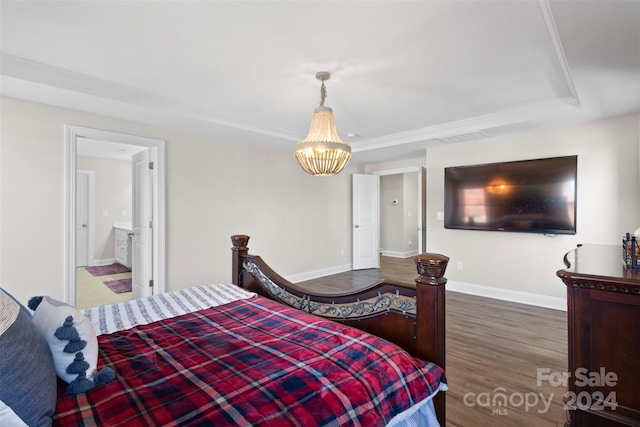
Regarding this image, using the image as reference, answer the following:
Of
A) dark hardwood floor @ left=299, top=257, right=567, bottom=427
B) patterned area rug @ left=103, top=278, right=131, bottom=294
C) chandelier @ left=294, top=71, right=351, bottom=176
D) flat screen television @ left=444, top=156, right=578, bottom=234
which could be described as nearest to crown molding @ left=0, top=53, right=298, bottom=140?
chandelier @ left=294, top=71, right=351, bottom=176

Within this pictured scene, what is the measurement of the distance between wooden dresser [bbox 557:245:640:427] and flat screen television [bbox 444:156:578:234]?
2545 millimetres

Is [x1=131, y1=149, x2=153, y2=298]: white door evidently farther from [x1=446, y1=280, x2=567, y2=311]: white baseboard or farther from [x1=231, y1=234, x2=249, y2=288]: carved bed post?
[x1=446, y1=280, x2=567, y2=311]: white baseboard

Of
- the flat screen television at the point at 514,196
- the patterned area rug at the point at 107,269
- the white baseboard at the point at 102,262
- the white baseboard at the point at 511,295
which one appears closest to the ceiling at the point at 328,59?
the flat screen television at the point at 514,196

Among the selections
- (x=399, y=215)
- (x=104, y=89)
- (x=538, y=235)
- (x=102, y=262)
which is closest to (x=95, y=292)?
(x=102, y=262)

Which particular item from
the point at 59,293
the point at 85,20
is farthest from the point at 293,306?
the point at 59,293

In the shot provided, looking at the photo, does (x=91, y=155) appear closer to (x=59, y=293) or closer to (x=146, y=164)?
(x=146, y=164)

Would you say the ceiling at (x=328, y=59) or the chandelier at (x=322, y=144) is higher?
the ceiling at (x=328, y=59)

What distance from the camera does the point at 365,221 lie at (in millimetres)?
6434

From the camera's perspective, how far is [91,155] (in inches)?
261

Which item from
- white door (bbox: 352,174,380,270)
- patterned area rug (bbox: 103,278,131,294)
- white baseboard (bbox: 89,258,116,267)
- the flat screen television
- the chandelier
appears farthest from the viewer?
white baseboard (bbox: 89,258,116,267)

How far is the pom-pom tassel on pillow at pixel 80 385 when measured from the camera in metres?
1.01

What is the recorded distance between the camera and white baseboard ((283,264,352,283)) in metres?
5.34

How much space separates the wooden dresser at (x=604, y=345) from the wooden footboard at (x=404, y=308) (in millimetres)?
787

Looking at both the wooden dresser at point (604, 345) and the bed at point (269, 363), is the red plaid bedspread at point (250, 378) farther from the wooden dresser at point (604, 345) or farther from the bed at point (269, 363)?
the wooden dresser at point (604, 345)
